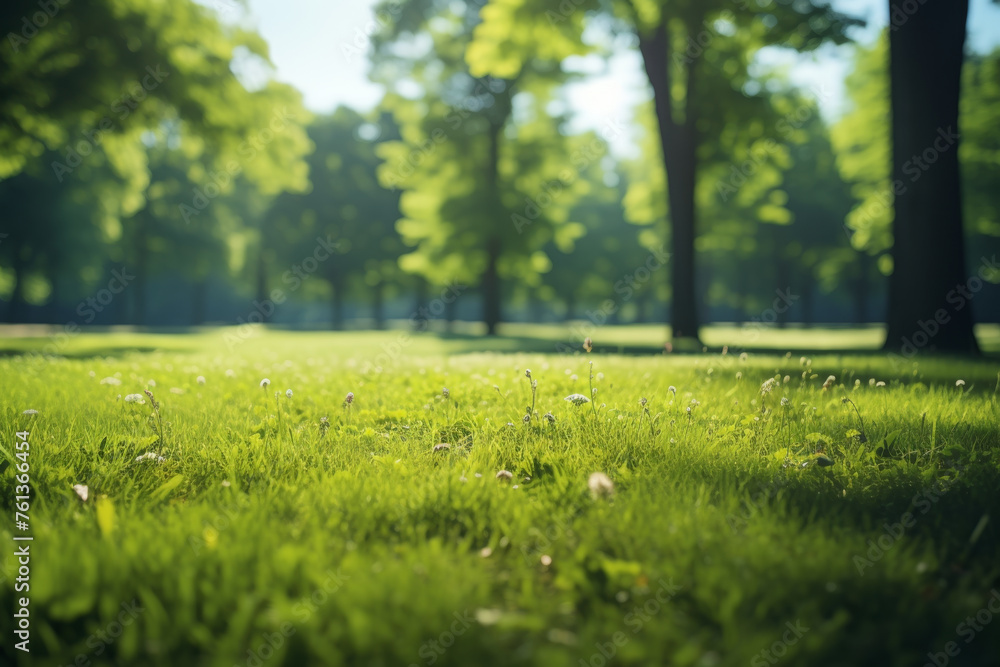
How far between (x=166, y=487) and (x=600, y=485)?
1.92 meters

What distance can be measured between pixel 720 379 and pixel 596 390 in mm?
1406

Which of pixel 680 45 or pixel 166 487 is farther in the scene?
pixel 680 45

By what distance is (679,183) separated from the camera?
1305 centimetres

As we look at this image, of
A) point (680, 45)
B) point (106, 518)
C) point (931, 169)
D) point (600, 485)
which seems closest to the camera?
point (106, 518)

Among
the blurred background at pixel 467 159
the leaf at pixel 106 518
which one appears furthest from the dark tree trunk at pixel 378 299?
the leaf at pixel 106 518

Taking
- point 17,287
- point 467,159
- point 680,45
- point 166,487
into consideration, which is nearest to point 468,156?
point 467,159

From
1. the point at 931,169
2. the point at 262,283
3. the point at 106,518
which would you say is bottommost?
the point at 106,518

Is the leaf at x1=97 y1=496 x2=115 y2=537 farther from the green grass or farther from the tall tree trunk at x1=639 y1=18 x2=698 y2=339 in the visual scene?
the tall tree trunk at x1=639 y1=18 x2=698 y2=339

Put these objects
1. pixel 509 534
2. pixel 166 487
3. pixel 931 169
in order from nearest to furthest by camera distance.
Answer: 1. pixel 509 534
2. pixel 166 487
3. pixel 931 169

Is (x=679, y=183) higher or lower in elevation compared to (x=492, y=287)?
higher

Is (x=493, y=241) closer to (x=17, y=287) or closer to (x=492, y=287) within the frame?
(x=492, y=287)

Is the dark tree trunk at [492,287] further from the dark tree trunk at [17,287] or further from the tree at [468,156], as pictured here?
the dark tree trunk at [17,287]

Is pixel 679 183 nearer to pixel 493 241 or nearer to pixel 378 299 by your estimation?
Result: pixel 493 241

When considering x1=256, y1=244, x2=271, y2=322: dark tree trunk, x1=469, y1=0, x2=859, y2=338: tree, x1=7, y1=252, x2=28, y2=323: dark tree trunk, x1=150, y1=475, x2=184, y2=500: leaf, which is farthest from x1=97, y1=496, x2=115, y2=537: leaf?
x1=7, y1=252, x2=28, y2=323: dark tree trunk
